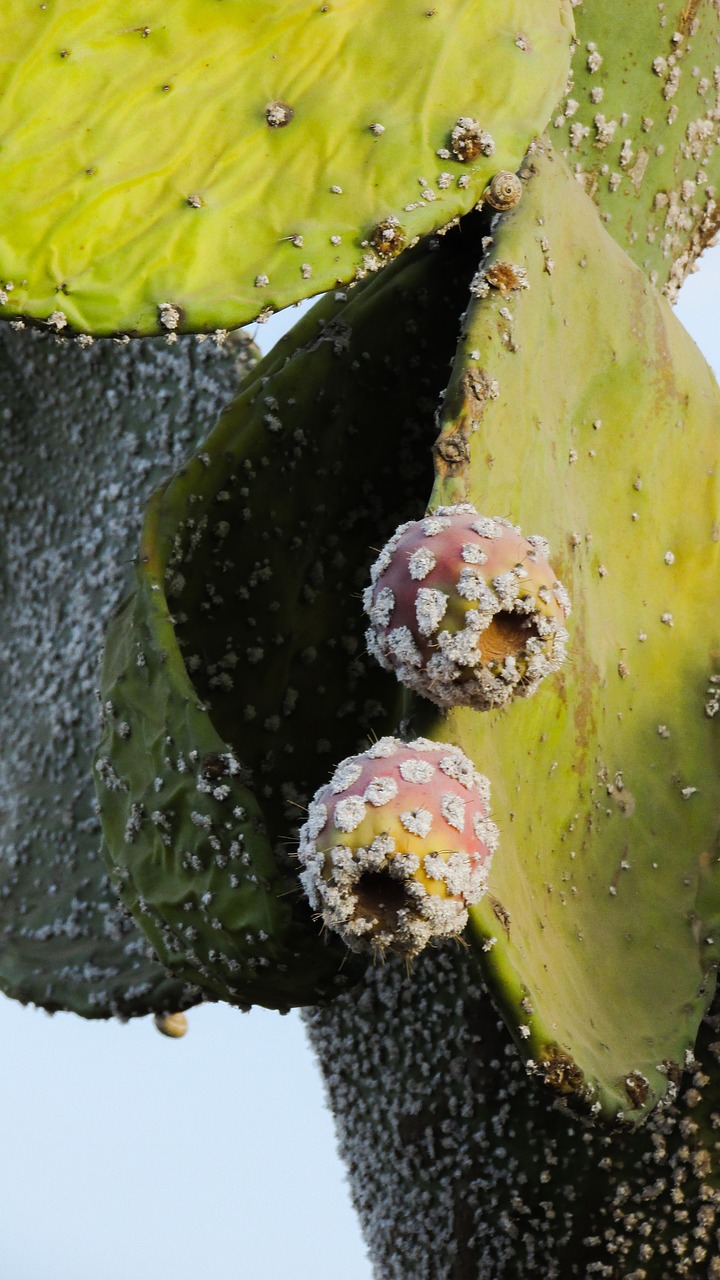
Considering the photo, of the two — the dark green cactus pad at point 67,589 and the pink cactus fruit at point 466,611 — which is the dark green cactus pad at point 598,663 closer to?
the pink cactus fruit at point 466,611

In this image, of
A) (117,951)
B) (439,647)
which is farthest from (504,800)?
(117,951)

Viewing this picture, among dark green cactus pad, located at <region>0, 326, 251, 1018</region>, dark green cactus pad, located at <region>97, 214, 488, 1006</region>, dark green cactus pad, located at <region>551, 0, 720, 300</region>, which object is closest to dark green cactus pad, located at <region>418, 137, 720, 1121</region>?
dark green cactus pad, located at <region>97, 214, 488, 1006</region>

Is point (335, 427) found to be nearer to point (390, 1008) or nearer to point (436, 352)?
point (436, 352)

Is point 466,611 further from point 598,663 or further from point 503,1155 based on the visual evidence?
point 503,1155

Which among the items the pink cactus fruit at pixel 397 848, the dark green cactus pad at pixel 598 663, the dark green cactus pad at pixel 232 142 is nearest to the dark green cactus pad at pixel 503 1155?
the dark green cactus pad at pixel 598 663

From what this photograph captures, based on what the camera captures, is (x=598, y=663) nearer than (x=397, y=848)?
No

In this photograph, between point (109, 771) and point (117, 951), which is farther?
point (117, 951)

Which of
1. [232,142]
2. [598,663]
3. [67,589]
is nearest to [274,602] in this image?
[598,663]
